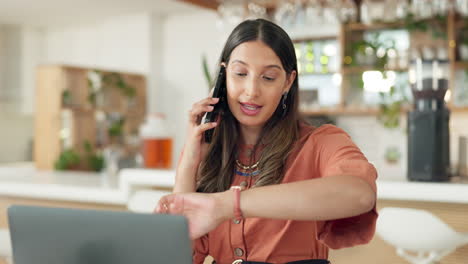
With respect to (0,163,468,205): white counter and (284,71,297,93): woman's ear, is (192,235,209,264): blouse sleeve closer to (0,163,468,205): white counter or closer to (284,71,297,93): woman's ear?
(284,71,297,93): woman's ear

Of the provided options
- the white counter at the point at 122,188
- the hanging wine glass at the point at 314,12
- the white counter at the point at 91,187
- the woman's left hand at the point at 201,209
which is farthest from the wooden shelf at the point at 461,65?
the woman's left hand at the point at 201,209

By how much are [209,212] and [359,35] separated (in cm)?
474

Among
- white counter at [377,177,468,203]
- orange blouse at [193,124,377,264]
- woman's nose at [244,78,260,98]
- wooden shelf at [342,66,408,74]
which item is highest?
wooden shelf at [342,66,408,74]

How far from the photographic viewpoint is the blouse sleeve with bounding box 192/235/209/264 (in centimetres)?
133

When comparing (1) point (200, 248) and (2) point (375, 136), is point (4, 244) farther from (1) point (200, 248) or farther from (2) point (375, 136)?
(2) point (375, 136)

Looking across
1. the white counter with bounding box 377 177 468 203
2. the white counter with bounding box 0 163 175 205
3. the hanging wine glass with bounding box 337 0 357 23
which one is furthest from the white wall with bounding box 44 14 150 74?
the white counter with bounding box 377 177 468 203

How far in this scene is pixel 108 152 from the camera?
11.7 feet

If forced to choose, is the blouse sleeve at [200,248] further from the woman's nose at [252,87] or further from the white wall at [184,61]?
the white wall at [184,61]

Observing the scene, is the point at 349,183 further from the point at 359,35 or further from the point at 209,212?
the point at 359,35

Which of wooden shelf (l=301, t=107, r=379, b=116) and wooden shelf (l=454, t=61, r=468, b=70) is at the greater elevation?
wooden shelf (l=454, t=61, r=468, b=70)

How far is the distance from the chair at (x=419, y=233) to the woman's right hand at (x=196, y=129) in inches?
44.1

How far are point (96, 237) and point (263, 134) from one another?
0.61 m

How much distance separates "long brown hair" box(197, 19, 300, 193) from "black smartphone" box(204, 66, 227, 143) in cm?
2

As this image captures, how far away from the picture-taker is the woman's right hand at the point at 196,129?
1.25m
